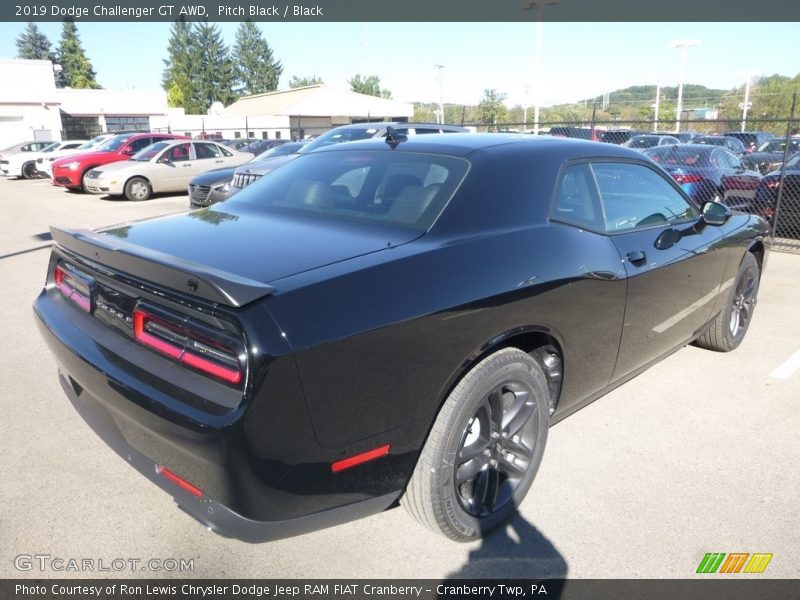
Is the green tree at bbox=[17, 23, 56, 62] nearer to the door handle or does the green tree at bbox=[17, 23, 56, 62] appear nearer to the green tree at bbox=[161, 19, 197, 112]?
the green tree at bbox=[161, 19, 197, 112]

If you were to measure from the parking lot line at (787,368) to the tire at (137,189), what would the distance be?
14.3 m

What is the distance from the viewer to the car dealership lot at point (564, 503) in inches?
93.3

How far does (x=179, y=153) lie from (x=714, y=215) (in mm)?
14450

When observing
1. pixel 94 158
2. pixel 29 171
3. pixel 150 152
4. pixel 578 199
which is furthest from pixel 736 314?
pixel 29 171

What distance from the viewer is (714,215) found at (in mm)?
3818

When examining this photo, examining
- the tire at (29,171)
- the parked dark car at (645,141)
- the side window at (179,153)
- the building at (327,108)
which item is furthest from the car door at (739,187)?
the building at (327,108)

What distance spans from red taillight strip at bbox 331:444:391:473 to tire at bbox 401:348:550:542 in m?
0.22

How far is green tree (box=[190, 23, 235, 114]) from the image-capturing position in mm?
88375

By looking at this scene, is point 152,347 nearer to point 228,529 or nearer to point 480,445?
point 228,529

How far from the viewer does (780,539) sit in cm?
251

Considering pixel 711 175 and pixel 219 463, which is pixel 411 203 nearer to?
pixel 219 463

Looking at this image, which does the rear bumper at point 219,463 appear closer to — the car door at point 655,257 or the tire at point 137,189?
the car door at point 655,257

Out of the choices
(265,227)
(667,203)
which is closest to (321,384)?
(265,227)

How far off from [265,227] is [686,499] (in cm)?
236
